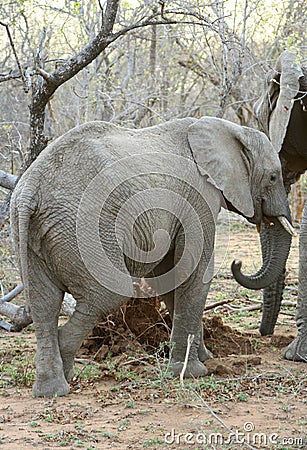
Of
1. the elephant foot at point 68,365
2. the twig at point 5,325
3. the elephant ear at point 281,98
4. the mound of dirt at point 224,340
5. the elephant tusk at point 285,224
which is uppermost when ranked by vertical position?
the elephant ear at point 281,98

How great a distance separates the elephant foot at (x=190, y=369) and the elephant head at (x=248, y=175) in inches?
29.0

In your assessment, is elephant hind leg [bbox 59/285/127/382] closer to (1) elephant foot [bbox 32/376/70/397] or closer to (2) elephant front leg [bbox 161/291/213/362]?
(1) elephant foot [bbox 32/376/70/397]

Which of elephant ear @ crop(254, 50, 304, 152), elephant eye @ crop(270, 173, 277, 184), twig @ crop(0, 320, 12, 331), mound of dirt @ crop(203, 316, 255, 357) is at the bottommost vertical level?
twig @ crop(0, 320, 12, 331)

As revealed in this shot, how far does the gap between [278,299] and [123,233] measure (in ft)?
6.62

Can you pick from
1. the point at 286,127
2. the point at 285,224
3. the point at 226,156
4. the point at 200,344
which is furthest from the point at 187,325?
the point at 286,127

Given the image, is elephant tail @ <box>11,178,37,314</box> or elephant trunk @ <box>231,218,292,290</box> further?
elephant trunk @ <box>231,218,292,290</box>

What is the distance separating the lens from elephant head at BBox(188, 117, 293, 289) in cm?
477

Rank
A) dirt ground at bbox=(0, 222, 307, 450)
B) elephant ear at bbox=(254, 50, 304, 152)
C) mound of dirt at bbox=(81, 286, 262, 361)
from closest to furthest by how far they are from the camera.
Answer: dirt ground at bbox=(0, 222, 307, 450) < mound of dirt at bbox=(81, 286, 262, 361) < elephant ear at bbox=(254, 50, 304, 152)

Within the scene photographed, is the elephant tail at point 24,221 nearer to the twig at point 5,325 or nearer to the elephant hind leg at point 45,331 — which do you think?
the elephant hind leg at point 45,331

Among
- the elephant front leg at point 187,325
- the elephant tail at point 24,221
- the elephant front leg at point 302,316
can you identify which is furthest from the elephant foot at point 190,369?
the elephant tail at point 24,221

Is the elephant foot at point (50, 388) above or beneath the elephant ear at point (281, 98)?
beneath

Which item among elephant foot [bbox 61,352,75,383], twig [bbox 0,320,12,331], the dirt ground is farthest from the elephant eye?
twig [bbox 0,320,12,331]

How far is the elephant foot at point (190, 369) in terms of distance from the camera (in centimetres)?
470

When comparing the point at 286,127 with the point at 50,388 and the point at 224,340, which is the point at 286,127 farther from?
the point at 50,388
